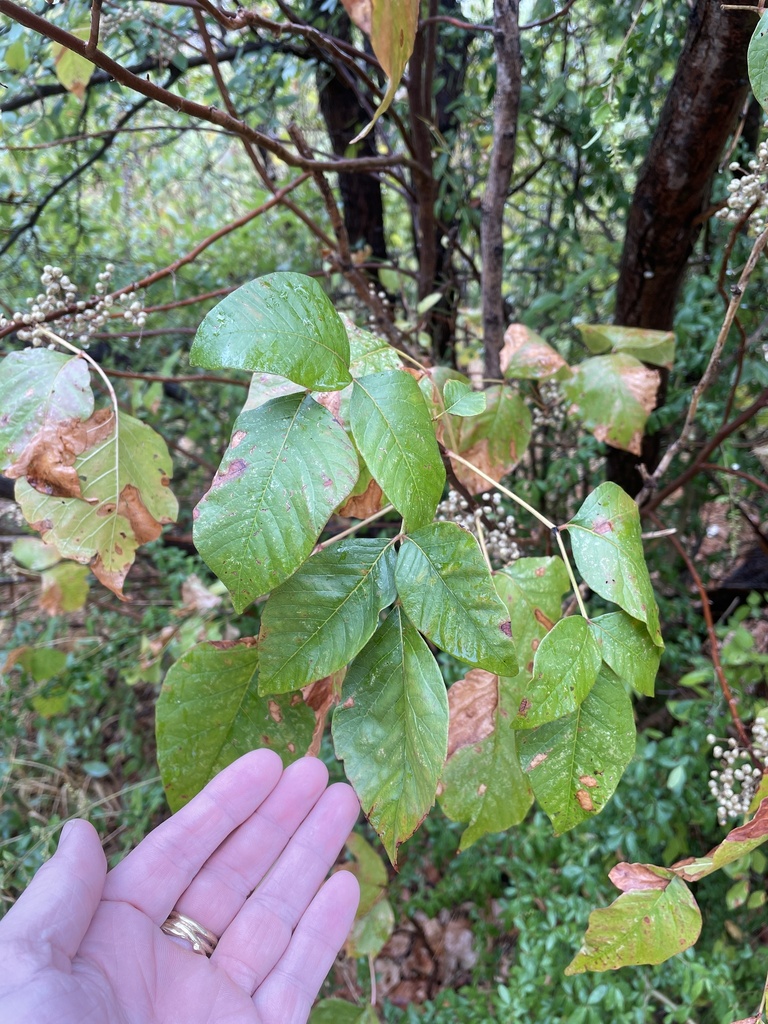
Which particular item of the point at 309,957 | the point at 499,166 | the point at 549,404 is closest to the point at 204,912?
the point at 309,957

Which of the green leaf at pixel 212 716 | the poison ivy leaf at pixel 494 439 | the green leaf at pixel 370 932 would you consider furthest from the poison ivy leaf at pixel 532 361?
the green leaf at pixel 370 932

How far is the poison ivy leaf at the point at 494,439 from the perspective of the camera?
2.88 ft

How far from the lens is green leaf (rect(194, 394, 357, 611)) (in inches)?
17.9

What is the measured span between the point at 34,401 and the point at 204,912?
2.05ft

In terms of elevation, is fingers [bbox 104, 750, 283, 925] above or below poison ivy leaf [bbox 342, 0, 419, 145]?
below

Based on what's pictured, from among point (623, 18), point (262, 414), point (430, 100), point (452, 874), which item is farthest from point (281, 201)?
point (452, 874)

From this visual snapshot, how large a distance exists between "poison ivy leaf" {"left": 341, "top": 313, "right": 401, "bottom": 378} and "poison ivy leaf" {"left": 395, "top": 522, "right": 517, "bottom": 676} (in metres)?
0.17

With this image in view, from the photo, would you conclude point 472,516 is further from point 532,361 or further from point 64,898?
point 64,898

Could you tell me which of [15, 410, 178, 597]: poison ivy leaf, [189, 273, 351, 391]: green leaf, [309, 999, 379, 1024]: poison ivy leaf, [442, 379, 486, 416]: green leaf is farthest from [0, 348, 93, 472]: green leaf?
[309, 999, 379, 1024]: poison ivy leaf

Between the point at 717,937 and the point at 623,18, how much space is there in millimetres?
1829

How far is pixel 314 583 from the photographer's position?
52 centimetres

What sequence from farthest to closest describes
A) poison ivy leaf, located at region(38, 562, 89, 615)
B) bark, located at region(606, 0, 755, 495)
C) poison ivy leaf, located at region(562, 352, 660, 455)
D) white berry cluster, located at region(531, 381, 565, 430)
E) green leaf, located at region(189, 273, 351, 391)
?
poison ivy leaf, located at region(38, 562, 89, 615) < white berry cluster, located at region(531, 381, 565, 430) < poison ivy leaf, located at region(562, 352, 660, 455) < bark, located at region(606, 0, 755, 495) < green leaf, located at region(189, 273, 351, 391)

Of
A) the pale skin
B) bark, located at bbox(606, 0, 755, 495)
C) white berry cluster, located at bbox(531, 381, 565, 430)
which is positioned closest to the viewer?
the pale skin

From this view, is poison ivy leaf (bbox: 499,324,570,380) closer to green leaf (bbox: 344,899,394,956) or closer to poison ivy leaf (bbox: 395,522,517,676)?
poison ivy leaf (bbox: 395,522,517,676)
